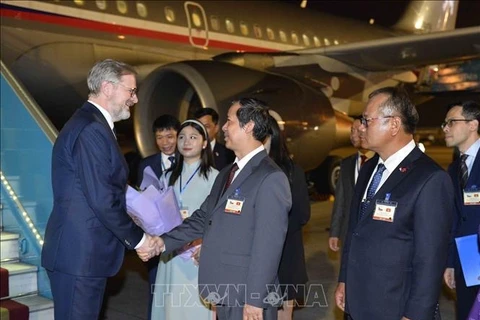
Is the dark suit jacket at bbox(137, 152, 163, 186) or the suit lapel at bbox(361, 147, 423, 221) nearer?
the suit lapel at bbox(361, 147, 423, 221)

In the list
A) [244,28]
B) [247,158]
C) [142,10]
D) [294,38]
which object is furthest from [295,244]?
[294,38]

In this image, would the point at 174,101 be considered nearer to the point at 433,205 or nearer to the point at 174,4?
the point at 174,4

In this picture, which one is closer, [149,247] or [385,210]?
[385,210]

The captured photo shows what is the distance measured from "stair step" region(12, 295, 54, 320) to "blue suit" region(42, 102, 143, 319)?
3.60ft

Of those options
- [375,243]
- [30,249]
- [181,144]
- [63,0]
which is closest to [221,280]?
[375,243]

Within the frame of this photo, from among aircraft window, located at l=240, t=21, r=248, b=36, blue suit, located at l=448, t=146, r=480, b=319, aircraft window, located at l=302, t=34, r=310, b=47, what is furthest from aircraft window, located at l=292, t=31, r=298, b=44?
blue suit, located at l=448, t=146, r=480, b=319

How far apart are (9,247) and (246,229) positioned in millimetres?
2395

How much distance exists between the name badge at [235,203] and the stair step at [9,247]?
2.29m

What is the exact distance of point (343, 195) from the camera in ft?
15.1

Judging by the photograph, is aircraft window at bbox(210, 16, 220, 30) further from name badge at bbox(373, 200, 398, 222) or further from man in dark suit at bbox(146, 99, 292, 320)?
name badge at bbox(373, 200, 398, 222)

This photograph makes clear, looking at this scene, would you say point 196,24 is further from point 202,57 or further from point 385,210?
point 385,210

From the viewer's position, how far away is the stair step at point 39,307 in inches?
157

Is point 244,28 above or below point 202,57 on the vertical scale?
above

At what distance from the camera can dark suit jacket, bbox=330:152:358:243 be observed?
4.54 meters
